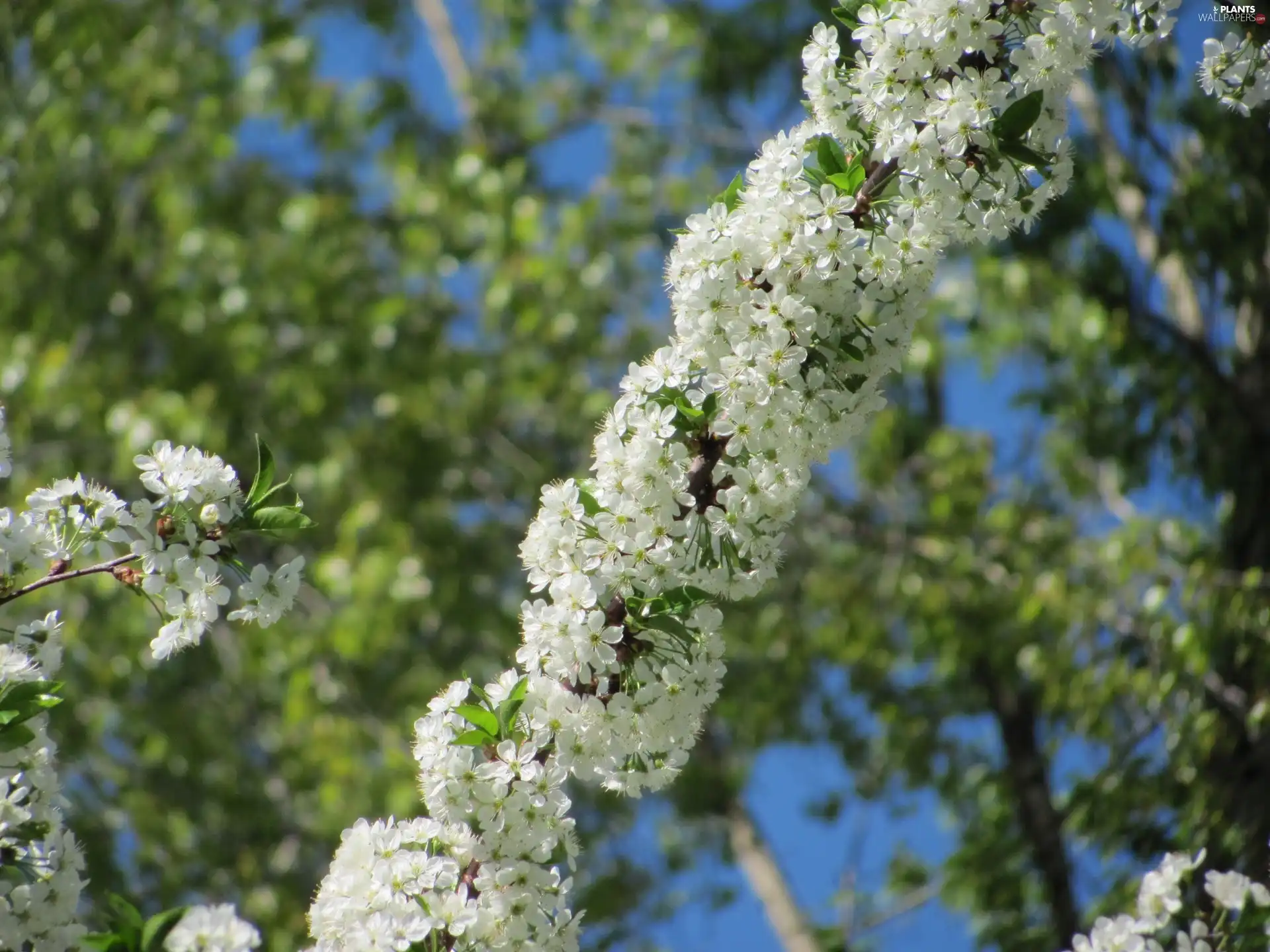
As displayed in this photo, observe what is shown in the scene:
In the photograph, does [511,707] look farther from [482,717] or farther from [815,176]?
[815,176]

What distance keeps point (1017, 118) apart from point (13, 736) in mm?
1959

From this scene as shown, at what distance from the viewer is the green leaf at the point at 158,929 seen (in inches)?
75.9

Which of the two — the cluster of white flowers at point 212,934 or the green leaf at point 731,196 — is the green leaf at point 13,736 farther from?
the green leaf at point 731,196

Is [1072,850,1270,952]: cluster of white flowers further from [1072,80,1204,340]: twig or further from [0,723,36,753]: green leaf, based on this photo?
[1072,80,1204,340]: twig

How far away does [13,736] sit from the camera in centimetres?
203

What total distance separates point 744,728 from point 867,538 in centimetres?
132

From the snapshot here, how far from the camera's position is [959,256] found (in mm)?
7480

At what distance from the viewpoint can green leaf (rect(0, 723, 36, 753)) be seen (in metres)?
2.02

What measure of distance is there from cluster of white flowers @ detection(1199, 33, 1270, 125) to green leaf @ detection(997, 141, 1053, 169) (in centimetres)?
52

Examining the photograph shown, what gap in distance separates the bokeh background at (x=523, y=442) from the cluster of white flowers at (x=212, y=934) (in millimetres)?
3421

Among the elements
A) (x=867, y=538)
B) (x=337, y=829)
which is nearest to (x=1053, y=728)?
(x=867, y=538)

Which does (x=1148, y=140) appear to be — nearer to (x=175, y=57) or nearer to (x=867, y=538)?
(x=867, y=538)

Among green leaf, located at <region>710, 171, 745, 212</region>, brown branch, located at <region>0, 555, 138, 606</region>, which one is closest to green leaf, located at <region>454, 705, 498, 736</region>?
brown branch, located at <region>0, 555, 138, 606</region>

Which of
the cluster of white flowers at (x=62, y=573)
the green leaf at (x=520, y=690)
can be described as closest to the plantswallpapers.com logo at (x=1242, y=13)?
the green leaf at (x=520, y=690)
